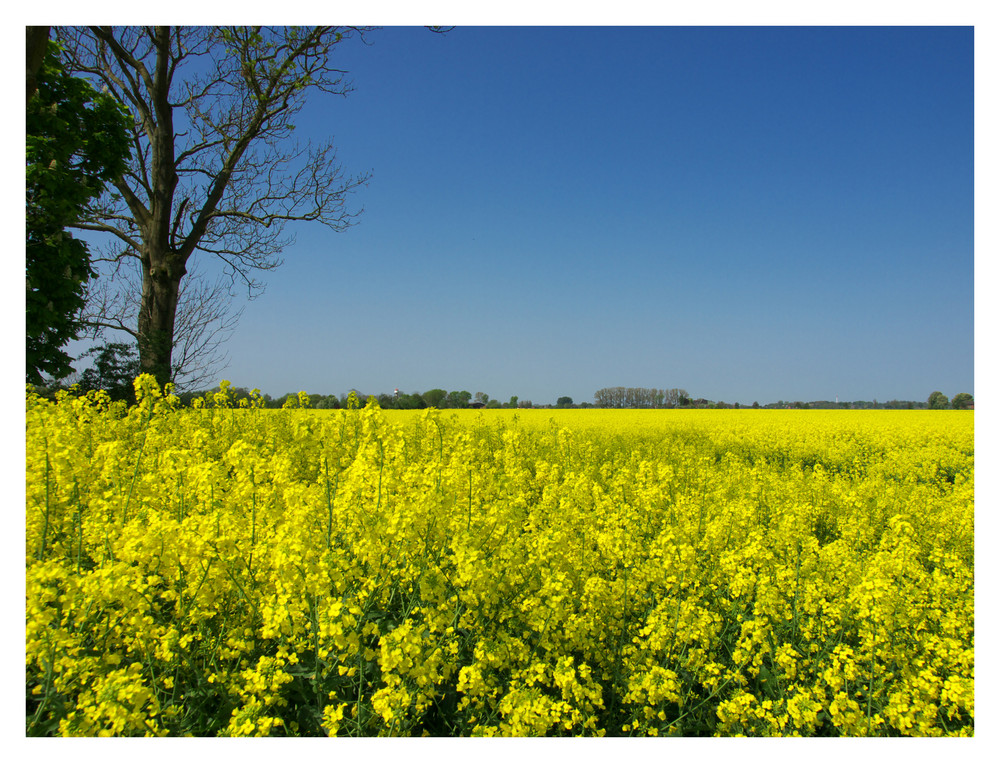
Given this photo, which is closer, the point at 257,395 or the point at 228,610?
the point at 228,610

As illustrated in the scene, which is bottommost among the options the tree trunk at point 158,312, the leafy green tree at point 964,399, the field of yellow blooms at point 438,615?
the field of yellow blooms at point 438,615

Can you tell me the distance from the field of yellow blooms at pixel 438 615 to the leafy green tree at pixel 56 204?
5.34m

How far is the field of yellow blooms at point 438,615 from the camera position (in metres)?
2.14

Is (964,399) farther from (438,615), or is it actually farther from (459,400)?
(459,400)

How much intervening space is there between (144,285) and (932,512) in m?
14.0

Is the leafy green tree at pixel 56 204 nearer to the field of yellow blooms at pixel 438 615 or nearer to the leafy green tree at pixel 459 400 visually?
the field of yellow blooms at pixel 438 615

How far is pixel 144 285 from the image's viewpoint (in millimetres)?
10703

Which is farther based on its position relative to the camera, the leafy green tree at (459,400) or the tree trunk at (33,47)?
the leafy green tree at (459,400)

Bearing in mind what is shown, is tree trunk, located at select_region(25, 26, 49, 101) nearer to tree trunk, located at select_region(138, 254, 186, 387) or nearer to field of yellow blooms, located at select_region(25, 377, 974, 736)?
field of yellow blooms, located at select_region(25, 377, 974, 736)

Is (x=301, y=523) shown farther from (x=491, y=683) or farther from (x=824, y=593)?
(x=824, y=593)

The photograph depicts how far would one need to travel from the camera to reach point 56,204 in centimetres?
782

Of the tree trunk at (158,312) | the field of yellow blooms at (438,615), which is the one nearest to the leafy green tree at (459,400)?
the tree trunk at (158,312)

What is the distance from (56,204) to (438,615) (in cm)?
946
